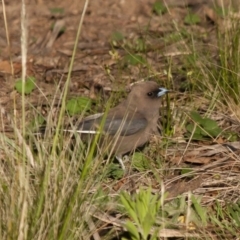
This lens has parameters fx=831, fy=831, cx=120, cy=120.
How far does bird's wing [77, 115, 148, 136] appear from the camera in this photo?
6258 millimetres

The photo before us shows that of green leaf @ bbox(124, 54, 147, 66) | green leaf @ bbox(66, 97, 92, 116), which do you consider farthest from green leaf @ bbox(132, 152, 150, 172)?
green leaf @ bbox(124, 54, 147, 66)

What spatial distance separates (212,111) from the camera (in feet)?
22.3

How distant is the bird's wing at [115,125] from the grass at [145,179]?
19cm

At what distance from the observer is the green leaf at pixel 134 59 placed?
7463 millimetres

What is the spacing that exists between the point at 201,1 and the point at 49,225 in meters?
5.84

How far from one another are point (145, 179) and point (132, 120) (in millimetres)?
911

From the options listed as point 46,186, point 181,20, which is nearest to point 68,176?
point 46,186

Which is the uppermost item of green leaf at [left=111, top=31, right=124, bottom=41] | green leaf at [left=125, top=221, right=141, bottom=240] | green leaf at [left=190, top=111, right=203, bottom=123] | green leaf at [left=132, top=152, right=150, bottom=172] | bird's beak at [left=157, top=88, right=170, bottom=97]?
green leaf at [left=125, top=221, right=141, bottom=240]

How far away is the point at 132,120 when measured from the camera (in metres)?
6.70

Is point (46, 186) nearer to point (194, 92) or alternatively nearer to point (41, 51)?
point (194, 92)

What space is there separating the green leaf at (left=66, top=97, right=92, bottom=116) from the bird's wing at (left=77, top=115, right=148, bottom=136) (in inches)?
10.4

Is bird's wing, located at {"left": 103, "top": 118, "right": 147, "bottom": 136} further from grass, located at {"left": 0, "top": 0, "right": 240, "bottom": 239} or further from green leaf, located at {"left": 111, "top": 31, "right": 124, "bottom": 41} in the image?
green leaf, located at {"left": 111, "top": 31, "right": 124, "bottom": 41}

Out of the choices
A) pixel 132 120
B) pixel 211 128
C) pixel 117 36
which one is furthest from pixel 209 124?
pixel 117 36

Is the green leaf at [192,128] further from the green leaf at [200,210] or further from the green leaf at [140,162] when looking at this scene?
the green leaf at [200,210]
